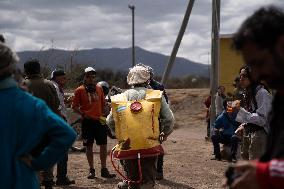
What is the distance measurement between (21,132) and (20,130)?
13 mm

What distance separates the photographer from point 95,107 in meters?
9.94

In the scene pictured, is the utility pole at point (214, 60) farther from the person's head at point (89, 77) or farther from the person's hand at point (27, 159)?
the person's hand at point (27, 159)

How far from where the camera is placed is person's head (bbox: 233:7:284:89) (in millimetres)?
2348

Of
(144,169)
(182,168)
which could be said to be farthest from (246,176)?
(182,168)

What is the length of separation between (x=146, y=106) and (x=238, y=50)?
3.74 m

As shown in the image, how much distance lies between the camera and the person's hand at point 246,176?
7.65 feet

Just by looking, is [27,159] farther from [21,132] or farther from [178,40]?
[178,40]

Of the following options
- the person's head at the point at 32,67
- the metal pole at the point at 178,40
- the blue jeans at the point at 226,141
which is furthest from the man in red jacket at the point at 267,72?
the metal pole at the point at 178,40

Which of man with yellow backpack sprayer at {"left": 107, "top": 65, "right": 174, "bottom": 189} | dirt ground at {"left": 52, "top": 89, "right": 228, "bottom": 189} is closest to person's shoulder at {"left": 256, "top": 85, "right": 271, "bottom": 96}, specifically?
man with yellow backpack sprayer at {"left": 107, "top": 65, "right": 174, "bottom": 189}

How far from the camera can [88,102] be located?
994 centimetres

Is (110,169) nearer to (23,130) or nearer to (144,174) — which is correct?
(144,174)

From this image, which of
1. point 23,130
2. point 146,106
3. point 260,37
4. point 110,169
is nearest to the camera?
point 260,37

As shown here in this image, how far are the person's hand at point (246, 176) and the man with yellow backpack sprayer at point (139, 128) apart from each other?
378cm

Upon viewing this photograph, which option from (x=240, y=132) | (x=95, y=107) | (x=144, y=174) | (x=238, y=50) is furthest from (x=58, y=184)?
(x=238, y=50)
